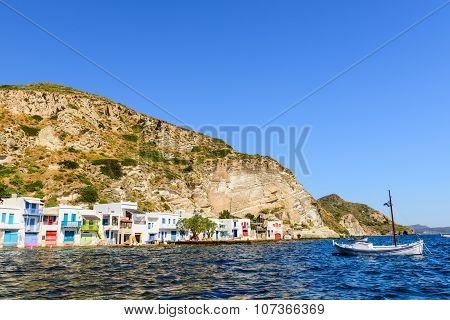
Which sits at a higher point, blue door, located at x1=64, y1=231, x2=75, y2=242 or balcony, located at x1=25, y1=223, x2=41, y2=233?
balcony, located at x1=25, y1=223, x2=41, y2=233

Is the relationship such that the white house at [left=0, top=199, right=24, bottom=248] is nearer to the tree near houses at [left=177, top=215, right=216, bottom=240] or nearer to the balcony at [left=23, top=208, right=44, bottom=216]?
the balcony at [left=23, top=208, right=44, bottom=216]

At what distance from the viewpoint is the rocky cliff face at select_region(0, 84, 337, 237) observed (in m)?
108

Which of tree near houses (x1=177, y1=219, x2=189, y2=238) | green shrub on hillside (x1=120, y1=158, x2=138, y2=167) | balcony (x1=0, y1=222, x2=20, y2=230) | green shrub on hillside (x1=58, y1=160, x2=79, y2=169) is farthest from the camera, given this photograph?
green shrub on hillside (x1=120, y1=158, x2=138, y2=167)

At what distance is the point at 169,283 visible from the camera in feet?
84.7

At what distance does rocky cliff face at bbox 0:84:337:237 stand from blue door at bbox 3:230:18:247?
29689 mm

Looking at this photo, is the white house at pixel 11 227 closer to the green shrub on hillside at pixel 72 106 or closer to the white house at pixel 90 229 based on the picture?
the white house at pixel 90 229

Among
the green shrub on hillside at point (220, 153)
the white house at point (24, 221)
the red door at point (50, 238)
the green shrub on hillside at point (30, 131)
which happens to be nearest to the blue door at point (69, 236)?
the red door at point (50, 238)

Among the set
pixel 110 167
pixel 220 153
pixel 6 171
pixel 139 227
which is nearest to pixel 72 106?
pixel 110 167

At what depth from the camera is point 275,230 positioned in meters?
138

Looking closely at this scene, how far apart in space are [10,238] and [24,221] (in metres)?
3.57

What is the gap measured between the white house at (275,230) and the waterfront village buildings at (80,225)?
1602 inches

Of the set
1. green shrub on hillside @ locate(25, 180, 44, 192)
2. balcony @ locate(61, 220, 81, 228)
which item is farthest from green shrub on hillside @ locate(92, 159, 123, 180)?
balcony @ locate(61, 220, 81, 228)

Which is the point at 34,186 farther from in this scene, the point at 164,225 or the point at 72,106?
the point at 72,106
